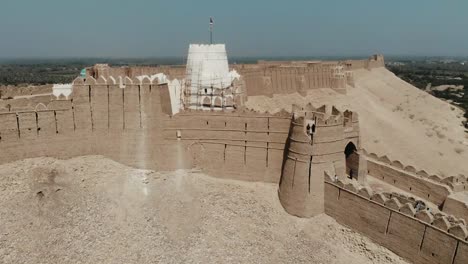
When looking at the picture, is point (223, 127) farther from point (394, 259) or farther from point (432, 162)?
point (432, 162)

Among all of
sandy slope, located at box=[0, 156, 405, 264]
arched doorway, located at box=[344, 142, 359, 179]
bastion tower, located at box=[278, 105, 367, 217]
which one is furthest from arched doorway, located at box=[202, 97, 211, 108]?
arched doorway, located at box=[344, 142, 359, 179]

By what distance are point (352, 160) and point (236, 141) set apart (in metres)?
6.46

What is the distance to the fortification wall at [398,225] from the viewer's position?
15.8 m

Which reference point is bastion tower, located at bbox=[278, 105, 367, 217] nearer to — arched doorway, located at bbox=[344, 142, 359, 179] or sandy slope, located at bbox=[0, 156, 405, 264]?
sandy slope, located at bbox=[0, 156, 405, 264]

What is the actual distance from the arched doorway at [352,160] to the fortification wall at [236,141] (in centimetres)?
414

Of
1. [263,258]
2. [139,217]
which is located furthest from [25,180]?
[263,258]

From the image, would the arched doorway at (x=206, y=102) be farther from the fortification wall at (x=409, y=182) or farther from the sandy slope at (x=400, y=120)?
the fortification wall at (x=409, y=182)

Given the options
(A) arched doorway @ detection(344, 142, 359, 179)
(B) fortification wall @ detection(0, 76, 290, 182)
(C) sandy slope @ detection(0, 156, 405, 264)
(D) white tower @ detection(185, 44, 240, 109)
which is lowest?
(C) sandy slope @ detection(0, 156, 405, 264)

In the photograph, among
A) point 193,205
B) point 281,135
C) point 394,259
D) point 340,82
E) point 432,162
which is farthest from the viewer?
point 340,82

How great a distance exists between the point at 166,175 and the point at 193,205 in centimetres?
229

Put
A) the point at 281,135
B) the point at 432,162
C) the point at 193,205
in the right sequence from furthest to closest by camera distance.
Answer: the point at 432,162 < the point at 281,135 < the point at 193,205

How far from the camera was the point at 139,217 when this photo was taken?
19.0 meters

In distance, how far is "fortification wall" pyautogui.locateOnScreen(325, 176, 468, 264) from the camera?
15.8m

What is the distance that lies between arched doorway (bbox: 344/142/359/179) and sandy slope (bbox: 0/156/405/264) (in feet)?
13.5
